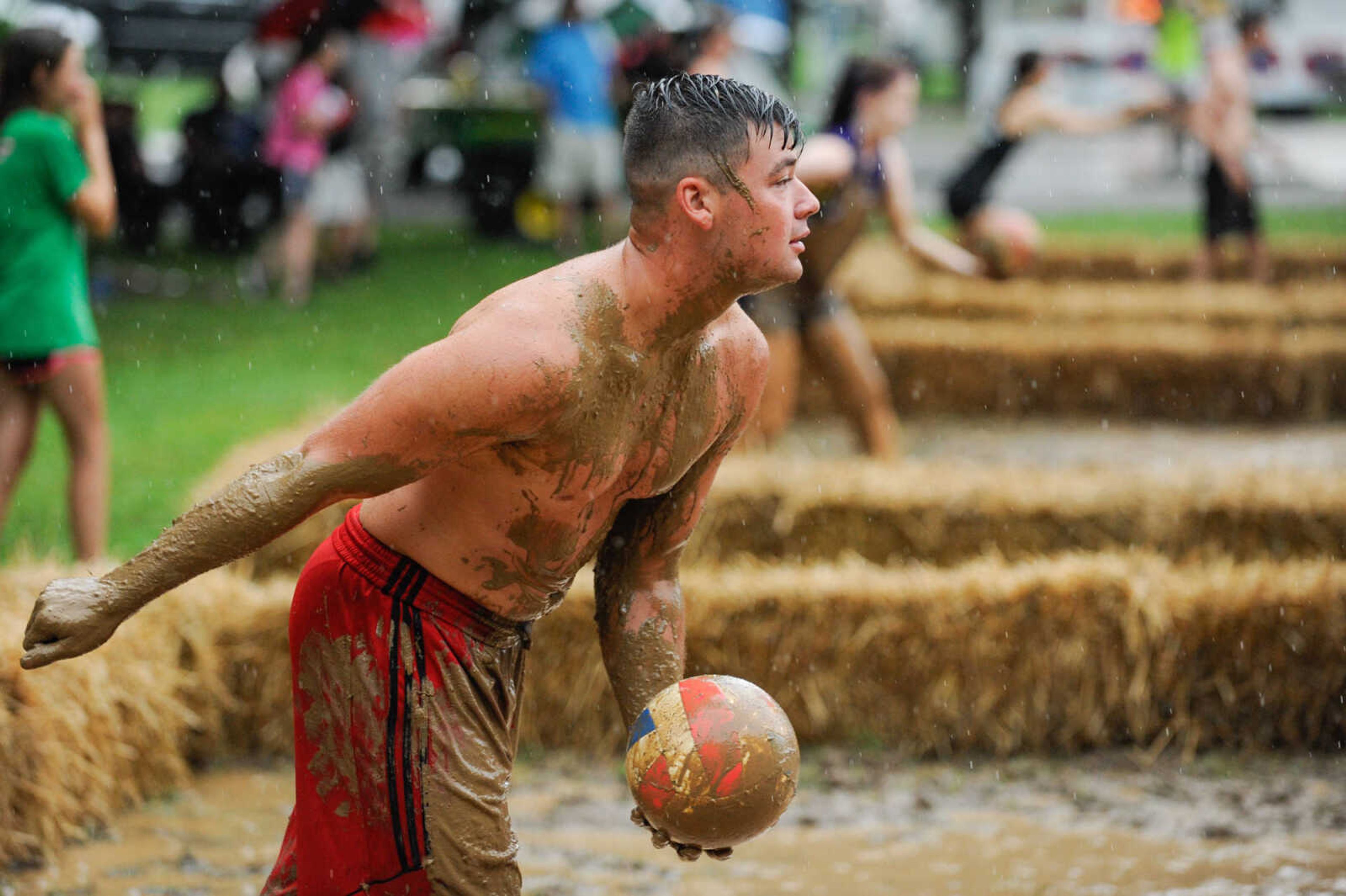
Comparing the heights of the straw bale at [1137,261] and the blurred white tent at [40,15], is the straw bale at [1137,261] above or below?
below

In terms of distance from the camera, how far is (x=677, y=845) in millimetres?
2914

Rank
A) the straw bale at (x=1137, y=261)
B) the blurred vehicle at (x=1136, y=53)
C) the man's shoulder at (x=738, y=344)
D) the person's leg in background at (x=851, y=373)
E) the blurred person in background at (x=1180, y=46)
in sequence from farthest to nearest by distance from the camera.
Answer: the blurred vehicle at (x=1136, y=53), the blurred person in background at (x=1180, y=46), the straw bale at (x=1137, y=261), the person's leg in background at (x=851, y=373), the man's shoulder at (x=738, y=344)

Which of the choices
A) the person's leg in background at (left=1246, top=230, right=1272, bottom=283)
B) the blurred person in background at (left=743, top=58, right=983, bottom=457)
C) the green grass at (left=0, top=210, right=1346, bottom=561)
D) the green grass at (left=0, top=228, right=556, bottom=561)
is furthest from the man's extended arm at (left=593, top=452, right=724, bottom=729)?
the person's leg in background at (left=1246, top=230, right=1272, bottom=283)

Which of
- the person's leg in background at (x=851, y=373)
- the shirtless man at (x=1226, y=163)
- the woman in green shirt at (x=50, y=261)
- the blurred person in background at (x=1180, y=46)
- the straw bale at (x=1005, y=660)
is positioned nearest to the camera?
the straw bale at (x=1005, y=660)

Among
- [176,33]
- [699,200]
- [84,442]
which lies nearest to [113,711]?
[84,442]

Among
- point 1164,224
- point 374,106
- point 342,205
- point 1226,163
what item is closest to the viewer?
point 1226,163

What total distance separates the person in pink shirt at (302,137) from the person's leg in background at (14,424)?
7.68 metres

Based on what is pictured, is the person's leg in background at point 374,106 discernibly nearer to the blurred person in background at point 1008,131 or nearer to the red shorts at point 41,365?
the blurred person in background at point 1008,131

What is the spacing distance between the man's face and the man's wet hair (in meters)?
0.02

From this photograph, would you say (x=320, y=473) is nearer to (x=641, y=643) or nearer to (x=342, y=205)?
(x=641, y=643)

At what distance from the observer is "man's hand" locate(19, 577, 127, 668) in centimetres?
261

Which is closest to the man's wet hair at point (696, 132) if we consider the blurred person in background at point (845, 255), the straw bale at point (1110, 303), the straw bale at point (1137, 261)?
the blurred person in background at point (845, 255)

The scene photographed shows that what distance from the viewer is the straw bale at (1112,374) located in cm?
1077

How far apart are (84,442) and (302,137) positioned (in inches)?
318
